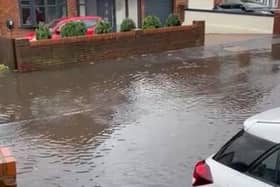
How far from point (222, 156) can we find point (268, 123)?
0.51 metres

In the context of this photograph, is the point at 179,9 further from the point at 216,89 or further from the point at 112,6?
the point at 216,89

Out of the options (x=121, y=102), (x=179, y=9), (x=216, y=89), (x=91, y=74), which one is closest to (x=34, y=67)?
(x=91, y=74)

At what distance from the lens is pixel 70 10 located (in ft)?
73.7

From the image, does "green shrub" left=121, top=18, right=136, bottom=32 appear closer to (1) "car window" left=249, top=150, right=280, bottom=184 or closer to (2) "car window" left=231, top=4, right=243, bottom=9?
(2) "car window" left=231, top=4, right=243, bottom=9

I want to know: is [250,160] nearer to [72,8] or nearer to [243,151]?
[243,151]

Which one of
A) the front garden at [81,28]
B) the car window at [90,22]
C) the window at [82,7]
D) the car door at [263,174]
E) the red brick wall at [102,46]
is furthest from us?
the window at [82,7]

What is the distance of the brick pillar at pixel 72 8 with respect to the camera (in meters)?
22.4

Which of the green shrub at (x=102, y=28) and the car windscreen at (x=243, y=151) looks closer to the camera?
the car windscreen at (x=243, y=151)

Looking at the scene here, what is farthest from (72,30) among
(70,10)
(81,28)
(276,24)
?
(276,24)

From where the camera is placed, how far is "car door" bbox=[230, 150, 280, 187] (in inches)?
140

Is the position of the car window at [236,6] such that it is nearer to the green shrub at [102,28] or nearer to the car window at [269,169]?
the green shrub at [102,28]

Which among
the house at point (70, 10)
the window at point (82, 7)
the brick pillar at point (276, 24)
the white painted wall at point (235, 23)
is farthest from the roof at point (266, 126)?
the window at point (82, 7)

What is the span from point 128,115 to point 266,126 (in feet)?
18.7

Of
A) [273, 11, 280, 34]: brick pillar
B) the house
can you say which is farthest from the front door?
[273, 11, 280, 34]: brick pillar
